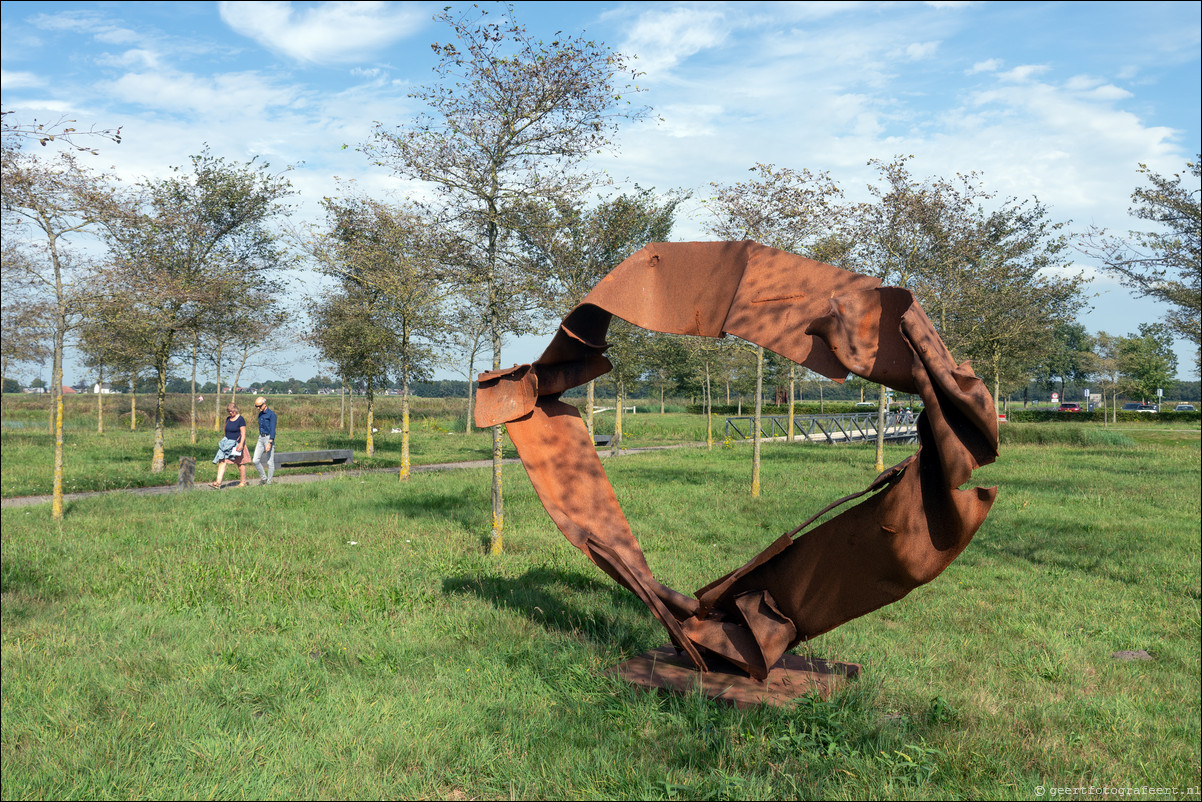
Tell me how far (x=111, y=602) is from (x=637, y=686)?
4.49 metres

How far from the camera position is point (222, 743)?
3.49m

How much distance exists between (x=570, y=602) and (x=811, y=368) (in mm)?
3349

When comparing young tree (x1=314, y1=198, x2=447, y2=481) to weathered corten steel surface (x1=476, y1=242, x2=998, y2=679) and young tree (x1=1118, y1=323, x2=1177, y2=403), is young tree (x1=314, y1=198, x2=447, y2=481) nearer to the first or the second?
weathered corten steel surface (x1=476, y1=242, x2=998, y2=679)

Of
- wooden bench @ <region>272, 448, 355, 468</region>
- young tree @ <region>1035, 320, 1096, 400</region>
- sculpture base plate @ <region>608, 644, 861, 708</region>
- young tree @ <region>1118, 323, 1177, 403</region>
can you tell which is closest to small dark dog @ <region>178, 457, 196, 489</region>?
wooden bench @ <region>272, 448, 355, 468</region>

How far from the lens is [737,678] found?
13.6 ft

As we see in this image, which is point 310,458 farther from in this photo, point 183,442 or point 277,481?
point 183,442

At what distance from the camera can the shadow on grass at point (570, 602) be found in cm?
502

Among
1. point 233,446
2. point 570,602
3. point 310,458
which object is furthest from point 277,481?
point 570,602

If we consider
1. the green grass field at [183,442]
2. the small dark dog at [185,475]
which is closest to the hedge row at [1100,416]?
the green grass field at [183,442]

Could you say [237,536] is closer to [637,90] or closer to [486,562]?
[486,562]

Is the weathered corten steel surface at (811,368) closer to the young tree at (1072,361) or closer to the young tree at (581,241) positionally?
the young tree at (581,241)

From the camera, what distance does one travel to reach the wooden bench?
15914 mm

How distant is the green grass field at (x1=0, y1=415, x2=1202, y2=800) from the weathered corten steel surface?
57 centimetres

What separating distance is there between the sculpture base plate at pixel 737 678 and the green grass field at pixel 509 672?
0.11m
